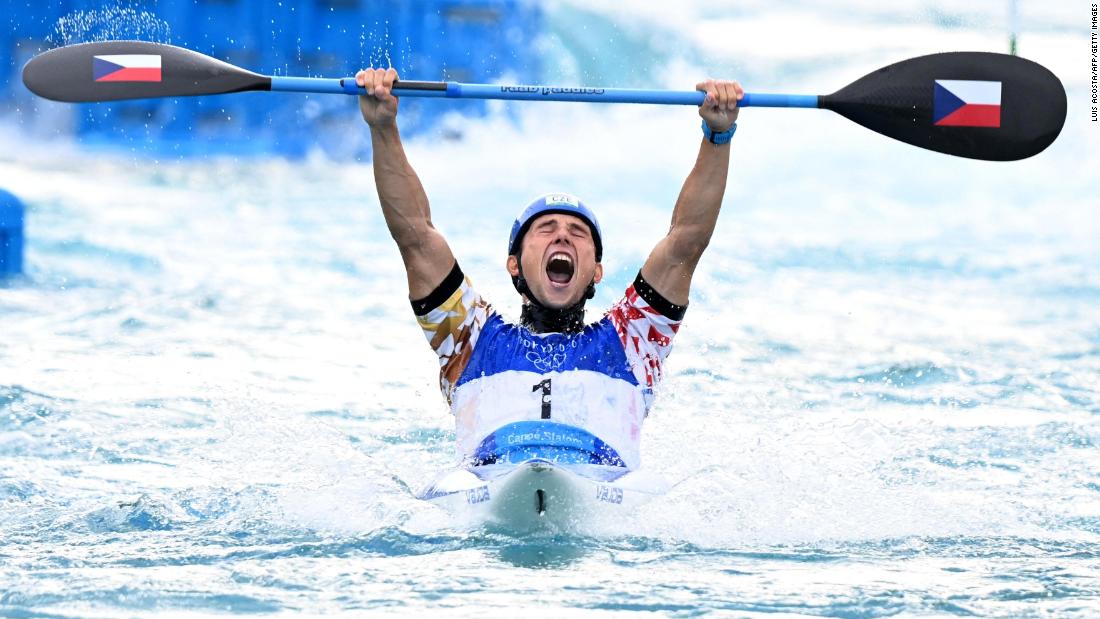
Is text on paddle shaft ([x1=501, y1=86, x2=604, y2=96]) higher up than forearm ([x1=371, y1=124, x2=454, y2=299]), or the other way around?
text on paddle shaft ([x1=501, y1=86, x2=604, y2=96])

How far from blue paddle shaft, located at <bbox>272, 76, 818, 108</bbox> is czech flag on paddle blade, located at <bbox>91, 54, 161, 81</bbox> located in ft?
1.88

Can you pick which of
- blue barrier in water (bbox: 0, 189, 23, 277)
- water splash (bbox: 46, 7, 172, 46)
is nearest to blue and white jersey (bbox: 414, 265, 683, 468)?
blue barrier in water (bbox: 0, 189, 23, 277)

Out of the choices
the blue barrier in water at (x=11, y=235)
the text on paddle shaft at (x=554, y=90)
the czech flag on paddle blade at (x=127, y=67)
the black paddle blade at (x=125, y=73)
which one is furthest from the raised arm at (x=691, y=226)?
the blue barrier in water at (x=11, y=235)

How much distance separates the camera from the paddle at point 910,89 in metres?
5.22

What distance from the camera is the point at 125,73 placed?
207 inches

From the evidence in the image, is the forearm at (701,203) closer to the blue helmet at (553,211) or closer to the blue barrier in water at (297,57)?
the blue helmet at (553,211)

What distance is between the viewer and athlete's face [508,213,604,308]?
16.4ft

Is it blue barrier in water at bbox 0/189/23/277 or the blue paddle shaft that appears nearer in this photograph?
the blue paddle shaft

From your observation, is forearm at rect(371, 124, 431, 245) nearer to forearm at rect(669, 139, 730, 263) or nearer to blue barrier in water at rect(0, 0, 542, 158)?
forearm at rect(669, 139, 730, 263)

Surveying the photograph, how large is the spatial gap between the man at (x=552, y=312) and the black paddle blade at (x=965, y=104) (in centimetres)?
71

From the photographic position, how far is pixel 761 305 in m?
10.2

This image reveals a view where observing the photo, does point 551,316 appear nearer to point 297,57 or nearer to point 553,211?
point 553,211

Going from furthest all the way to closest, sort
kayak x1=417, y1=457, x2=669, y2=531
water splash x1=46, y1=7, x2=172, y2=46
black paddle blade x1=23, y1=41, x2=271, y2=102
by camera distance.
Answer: water splash x1=46, y1=7, x2=172, y2=46
black paddle blade x1=23, y1=41, x2=271, y2=102
kayak x1=417, y1=457, x2=669, y2=531

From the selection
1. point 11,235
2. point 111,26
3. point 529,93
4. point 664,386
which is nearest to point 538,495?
point 529,93
